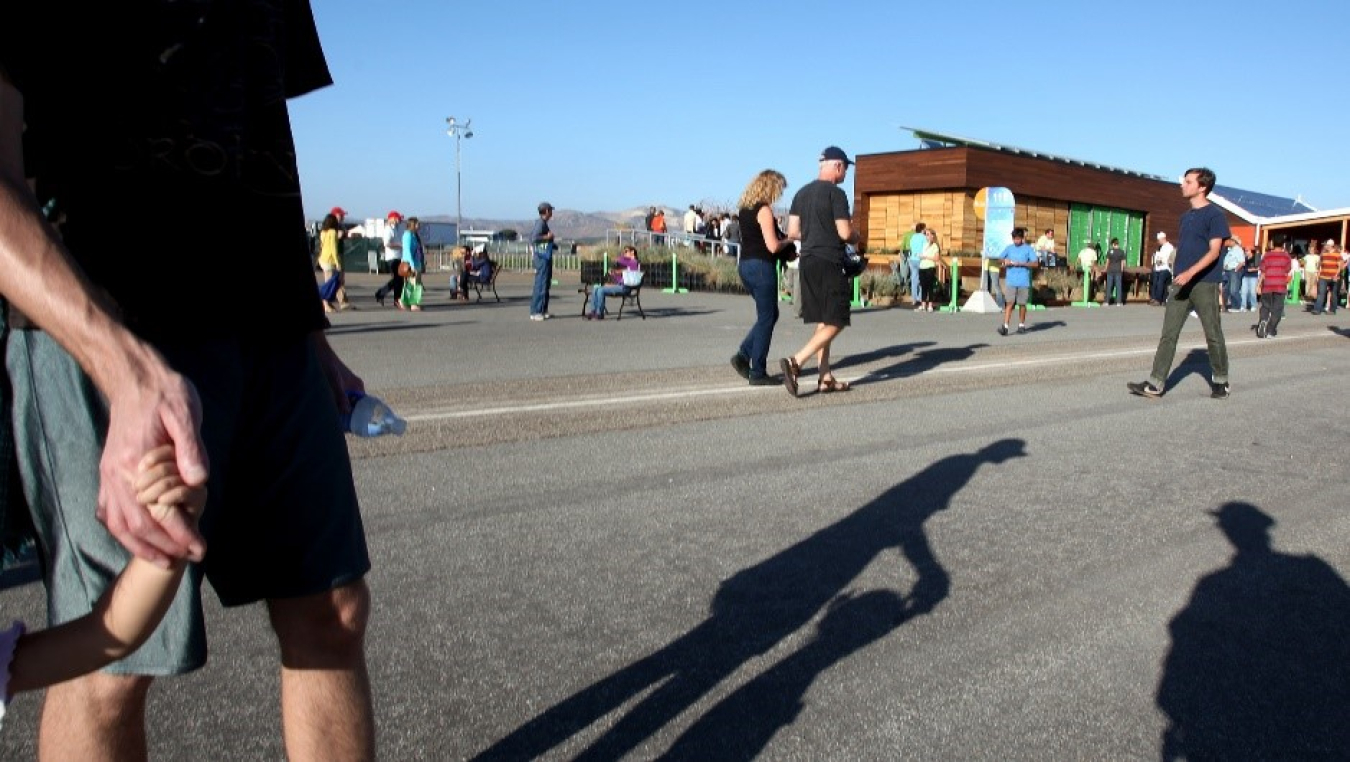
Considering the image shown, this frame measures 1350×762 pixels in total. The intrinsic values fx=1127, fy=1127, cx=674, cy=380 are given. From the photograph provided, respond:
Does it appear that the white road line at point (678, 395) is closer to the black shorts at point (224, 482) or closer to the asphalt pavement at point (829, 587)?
the asphalt pavement at point (829, 587)

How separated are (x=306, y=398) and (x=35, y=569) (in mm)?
2834

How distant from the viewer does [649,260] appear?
Answer: 93.9 ft

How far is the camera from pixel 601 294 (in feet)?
57.0

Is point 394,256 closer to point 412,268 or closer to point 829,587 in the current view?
point 412,268

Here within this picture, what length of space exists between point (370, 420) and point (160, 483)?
2.75ft

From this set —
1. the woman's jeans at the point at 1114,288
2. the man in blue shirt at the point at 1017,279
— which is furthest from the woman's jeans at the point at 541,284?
the woman's jeans at the point at 1114,288

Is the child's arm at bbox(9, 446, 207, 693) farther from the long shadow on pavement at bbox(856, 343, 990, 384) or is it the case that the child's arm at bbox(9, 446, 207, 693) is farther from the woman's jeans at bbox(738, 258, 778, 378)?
the long shadow on pavement at bbox(856, 343, 990, 384)

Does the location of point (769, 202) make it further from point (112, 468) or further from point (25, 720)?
point (112, 468)

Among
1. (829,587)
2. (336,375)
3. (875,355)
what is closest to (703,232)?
(875,355)

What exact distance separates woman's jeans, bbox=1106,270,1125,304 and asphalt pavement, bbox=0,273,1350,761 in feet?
64.7

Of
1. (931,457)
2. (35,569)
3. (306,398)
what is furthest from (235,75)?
(931,457)

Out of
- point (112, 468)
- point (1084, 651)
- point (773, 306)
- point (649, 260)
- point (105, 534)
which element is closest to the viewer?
point (112, 468)

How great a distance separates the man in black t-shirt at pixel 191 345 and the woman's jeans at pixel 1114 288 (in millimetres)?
27744

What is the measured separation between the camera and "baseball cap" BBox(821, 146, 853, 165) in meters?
8.86
